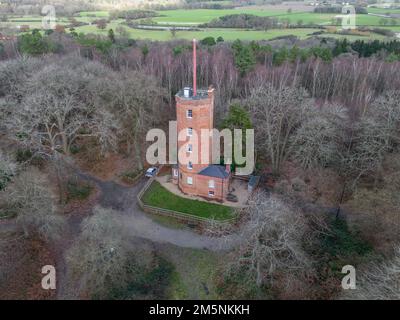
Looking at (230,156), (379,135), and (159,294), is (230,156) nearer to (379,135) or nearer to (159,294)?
(379,135)

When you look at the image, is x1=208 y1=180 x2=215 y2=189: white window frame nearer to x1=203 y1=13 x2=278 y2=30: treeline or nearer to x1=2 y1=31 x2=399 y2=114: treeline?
x1=2 y1=31 x2=399 y2=114: treeline

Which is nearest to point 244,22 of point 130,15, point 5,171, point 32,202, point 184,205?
point 130,15

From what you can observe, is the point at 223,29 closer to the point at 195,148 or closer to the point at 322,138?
the point at 322,138

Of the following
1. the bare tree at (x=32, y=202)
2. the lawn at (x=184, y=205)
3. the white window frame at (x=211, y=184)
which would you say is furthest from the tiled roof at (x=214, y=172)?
the bare tree at (x=32, y=202)

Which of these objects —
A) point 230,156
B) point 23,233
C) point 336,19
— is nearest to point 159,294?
point 23,233

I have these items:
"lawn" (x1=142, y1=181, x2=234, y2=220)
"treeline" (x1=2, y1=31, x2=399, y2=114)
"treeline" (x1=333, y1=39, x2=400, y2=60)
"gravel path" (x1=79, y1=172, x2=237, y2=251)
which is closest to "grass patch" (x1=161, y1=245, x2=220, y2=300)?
"gravel path" (x1=79, y1=172, x2=237, y2=251)

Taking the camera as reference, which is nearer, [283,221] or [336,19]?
[283,221]
